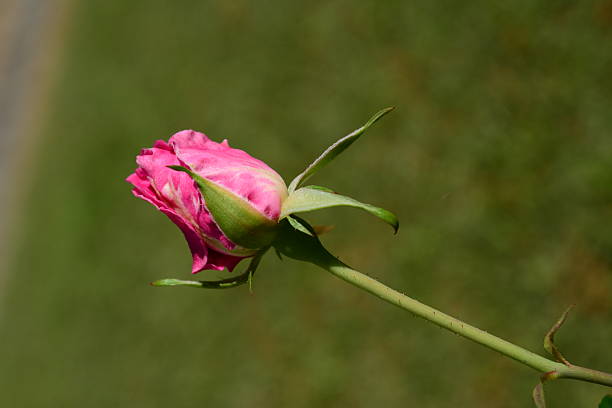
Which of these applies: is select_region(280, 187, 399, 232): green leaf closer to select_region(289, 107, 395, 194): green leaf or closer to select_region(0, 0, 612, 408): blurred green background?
select_region(289, 107, 395, 194): green leaf

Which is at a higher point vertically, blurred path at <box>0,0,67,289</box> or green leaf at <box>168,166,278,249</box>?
green leaf at <box>168,166,278,249</box>

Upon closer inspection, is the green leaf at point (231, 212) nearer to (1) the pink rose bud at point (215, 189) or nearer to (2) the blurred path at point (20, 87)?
(1) the pink rose bud at point (215, 189)

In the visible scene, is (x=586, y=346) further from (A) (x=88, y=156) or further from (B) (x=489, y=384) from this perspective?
(A) (x=88, y=156)

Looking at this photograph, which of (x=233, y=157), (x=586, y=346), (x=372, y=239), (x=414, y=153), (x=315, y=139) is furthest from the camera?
(x=315, y=139)

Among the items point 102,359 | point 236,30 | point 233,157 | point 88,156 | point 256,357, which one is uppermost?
point 233,157

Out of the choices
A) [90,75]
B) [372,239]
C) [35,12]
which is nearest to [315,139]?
[372,239]

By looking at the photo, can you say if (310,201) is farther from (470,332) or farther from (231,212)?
(470,332)

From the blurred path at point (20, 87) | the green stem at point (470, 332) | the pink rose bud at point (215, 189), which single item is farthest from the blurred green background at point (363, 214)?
the blurred path at point (20, 87)

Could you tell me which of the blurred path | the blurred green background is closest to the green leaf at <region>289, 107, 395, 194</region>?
the blurred green background
